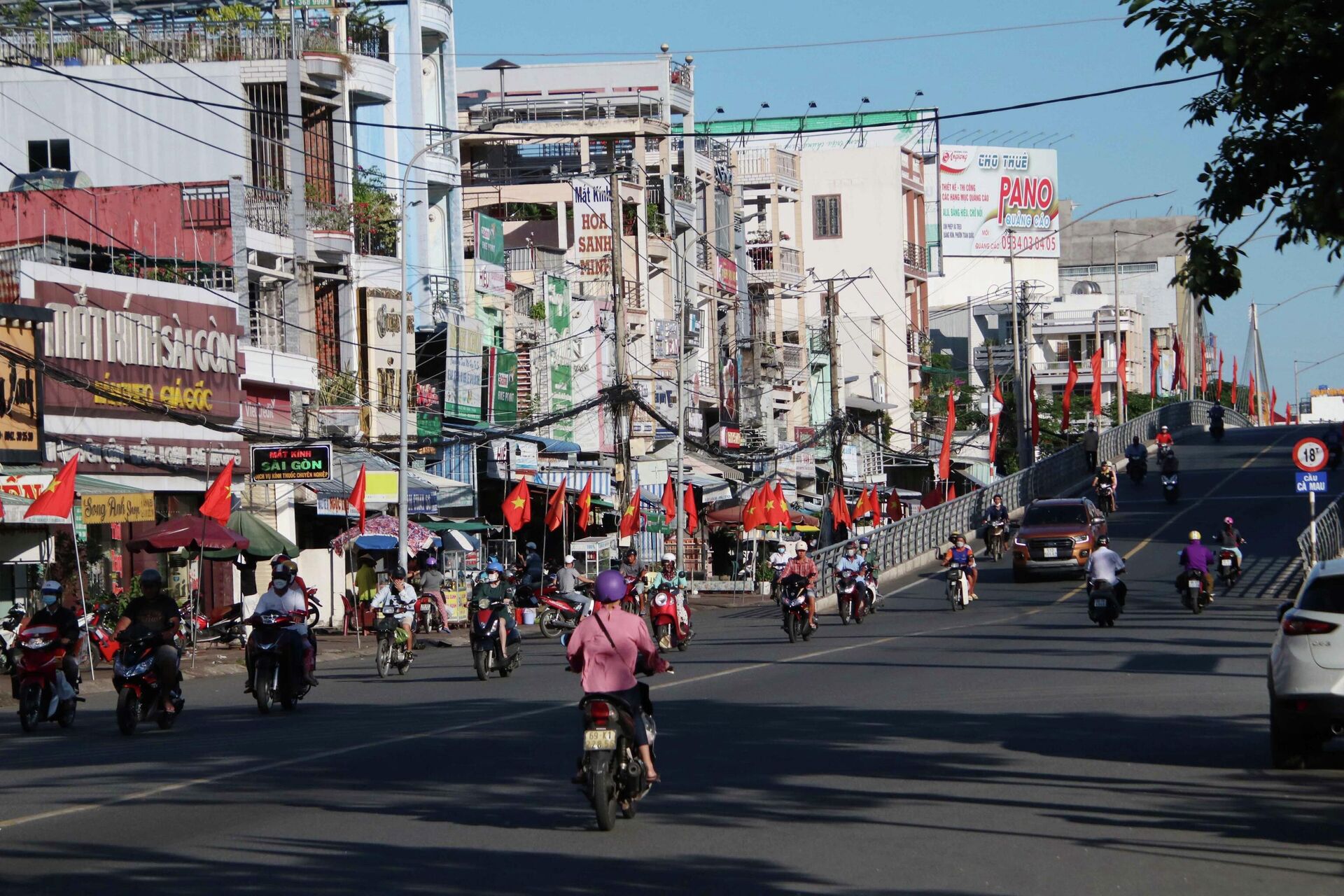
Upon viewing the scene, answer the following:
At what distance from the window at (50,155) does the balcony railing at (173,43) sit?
2.01 meters

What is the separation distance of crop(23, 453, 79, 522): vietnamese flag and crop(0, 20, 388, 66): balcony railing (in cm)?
2038

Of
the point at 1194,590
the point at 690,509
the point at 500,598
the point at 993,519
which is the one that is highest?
the point at 690,509

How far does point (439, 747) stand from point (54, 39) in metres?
36.8

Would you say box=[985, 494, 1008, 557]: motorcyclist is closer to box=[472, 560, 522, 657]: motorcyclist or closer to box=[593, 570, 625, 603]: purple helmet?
box=[472, 560, 522, 657]: motorcyclist

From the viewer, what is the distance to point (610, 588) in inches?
488

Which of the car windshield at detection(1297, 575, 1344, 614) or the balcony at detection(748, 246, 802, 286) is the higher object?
the balcony at detection(748, 246, 802, 286)

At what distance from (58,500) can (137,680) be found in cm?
875

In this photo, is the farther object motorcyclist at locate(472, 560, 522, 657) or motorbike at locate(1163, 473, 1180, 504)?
motorbike at locate(1163, 473, 1180, 504)

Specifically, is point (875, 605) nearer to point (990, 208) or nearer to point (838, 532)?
point (838, 532)

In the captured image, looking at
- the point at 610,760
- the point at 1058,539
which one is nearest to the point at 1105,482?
the point at 1058,539

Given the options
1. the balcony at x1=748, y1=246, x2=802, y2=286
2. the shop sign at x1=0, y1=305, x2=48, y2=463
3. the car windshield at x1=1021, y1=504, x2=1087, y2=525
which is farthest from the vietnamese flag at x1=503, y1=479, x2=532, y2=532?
the balcony at x1=748, y1=246, x2=802, y2=286

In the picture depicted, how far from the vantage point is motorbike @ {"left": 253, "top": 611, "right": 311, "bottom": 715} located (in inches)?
824

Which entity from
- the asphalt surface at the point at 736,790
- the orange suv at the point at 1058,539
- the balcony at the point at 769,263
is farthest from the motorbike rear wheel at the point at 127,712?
the balcony at the point at 769,263

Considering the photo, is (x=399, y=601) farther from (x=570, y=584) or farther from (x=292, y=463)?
(x=292, y=463)
